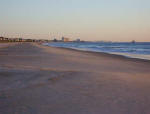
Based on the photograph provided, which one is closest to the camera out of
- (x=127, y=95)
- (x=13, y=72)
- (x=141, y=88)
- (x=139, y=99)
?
(x=139, y=99)

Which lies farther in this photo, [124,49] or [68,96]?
[124,49]

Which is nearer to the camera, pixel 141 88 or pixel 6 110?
pixel 6 110

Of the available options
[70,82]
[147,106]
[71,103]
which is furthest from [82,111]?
[70,82]

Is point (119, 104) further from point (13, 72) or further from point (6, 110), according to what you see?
point (13, 72)

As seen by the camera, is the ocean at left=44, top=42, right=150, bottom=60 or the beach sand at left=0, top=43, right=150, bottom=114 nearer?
the beach sand at left=0, top=43, right=150, bottom=114

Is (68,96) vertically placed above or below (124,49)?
below

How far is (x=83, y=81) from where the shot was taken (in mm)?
6422

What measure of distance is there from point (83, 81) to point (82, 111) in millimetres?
2711

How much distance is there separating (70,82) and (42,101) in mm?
2043

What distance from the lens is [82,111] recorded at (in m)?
3.73

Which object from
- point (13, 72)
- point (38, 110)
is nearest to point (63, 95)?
point (38, 110)

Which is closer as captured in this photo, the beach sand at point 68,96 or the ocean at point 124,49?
the beach sand at point 68,96

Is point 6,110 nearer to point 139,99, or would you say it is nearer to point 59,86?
point 59,86

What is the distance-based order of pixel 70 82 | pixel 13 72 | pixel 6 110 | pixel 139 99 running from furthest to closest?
1. pixel 13 72
2. pixel 70 82
3. pixel 139 99
4. pixel 6 110
